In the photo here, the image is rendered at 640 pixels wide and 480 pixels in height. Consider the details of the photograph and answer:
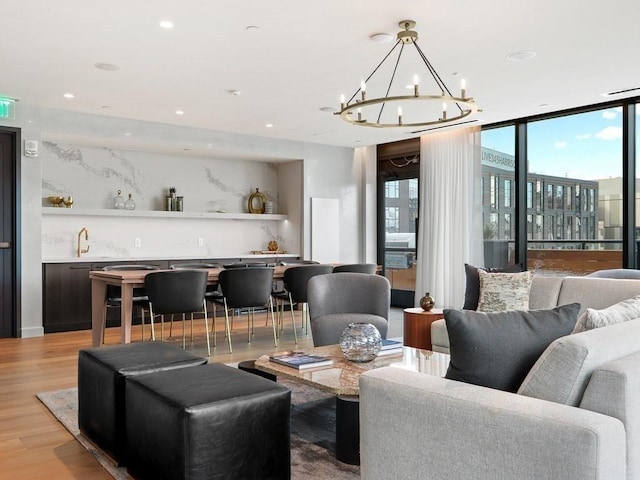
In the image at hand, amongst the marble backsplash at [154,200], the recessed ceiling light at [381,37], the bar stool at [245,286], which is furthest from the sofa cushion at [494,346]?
the marble backsplash at [154,200]

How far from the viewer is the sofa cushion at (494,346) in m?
A: 1.78

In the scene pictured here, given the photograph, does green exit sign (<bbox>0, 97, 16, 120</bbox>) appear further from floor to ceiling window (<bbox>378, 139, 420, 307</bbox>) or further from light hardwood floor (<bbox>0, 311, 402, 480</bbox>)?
floor to ceiling window (<bbox>378, 139, 420, 307</bbox>)

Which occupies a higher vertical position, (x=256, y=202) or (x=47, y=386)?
(x=256, y=202)

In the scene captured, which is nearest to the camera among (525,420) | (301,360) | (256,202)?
(525,420)

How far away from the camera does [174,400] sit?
7.41ft

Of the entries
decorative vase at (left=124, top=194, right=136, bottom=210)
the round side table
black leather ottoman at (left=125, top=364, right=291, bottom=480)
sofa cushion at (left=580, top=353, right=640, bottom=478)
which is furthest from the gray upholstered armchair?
decorative vase at (left=124, top=194, right=136, bottom=210)

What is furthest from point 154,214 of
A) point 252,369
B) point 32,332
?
point 252,369

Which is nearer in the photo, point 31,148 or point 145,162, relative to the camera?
point 31,148

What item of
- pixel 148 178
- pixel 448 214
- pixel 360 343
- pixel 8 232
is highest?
pixel 148 178

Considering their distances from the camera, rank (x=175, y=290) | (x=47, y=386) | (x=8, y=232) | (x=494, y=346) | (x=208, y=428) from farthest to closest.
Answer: (x=8, y=232), (x=175, y=290), (x=47, y=386), (x=208, y=428), (x=494, y=346)

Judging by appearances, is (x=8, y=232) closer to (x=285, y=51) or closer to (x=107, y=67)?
(x=107, y=67)

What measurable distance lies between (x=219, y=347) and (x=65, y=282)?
2189mm

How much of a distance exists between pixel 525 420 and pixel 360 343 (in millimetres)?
1558

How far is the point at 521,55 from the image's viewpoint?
4.59 m
